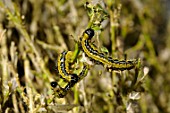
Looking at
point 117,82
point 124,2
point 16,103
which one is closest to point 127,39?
point 124,2

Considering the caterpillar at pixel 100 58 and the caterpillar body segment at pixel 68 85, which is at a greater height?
the caterpillar at pixel 100 58

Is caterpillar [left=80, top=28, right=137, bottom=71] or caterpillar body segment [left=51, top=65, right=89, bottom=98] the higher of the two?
caterpillar [left=80, top=28, right=137, bottom=71]

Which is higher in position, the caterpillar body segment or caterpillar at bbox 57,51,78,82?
caterpillar at bbox 57,51,78,82

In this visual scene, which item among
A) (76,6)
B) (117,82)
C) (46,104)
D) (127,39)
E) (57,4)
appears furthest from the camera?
(127,39)

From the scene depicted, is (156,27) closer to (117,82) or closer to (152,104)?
(152,104)

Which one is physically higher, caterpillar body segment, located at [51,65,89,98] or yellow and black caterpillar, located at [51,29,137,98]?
yellow and black caterpillar, located at [51,29,137,98]

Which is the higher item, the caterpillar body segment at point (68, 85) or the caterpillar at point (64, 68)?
the caterpillar at point (64, 68)

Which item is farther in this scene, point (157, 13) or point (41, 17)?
point (157, 13)

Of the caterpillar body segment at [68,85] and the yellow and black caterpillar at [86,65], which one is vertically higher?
the yellow and black caterpillar at [86,65]
